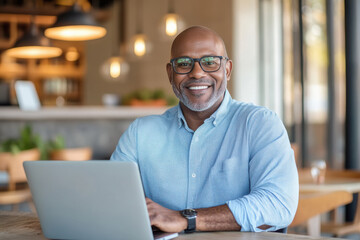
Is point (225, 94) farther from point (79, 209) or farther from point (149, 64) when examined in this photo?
point (149, 64)

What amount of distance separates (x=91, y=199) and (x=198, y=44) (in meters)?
0.77

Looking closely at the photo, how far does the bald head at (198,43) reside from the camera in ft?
5.85

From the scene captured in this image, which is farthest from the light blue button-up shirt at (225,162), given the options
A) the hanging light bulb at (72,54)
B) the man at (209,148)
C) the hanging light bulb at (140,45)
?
the hanging light bulb at (72,54)

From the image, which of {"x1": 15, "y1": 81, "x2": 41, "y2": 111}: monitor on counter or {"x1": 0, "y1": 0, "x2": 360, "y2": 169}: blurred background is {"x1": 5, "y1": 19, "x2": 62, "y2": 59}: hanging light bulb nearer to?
{"x1": 0, "y1": 0, "x2": 360, "y2": 169}: blurred background

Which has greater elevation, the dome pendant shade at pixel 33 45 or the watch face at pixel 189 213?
the dome pendant shade at pixel 33 45

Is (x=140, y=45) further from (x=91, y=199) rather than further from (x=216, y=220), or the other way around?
(x=91, y=199)

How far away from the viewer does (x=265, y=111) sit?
1.75 meters

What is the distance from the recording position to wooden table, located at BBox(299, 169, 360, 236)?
3146 millimetres

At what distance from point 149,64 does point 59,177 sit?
27.3 feet

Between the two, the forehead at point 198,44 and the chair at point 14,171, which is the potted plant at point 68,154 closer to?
the chair at point 14,171

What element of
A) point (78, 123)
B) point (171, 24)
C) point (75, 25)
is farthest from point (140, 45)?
point (75, 25)

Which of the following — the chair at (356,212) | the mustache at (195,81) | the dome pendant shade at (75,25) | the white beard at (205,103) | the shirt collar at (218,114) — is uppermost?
the dome pendant shade at (75,25)

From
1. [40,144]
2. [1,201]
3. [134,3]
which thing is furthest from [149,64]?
[1,201]

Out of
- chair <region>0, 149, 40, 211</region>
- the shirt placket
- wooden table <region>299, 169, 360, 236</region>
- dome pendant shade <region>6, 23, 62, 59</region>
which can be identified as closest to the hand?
the shirt placket
